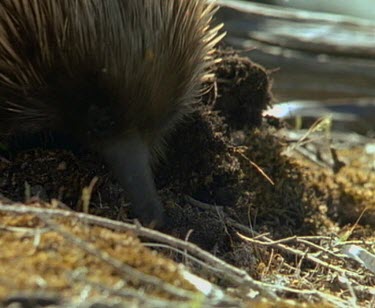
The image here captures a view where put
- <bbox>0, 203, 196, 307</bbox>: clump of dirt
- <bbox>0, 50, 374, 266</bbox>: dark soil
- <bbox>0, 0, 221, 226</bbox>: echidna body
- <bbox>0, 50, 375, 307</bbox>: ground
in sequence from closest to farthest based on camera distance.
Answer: <bbox>0, 203, 196, 307</bbox>: clump of dirt < <bbox>0, 50, 375, 307</bbox>: ground < <bbox>0, 0, 221, 226</bbox>: echidna body < <bbox>0, 50, 374, 266</bbox>: dark soil

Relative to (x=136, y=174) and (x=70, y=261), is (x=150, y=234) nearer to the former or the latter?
(x=70, y=261)

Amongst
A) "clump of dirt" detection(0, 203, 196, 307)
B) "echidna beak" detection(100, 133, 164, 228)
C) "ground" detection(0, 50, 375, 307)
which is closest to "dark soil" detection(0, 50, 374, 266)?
"ground" detection(0, 50, 375, 307)

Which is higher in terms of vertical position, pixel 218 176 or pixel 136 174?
pixel 136 174

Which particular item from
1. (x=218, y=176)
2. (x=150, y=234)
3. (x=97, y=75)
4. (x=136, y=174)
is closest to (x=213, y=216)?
(x=218, y=176)

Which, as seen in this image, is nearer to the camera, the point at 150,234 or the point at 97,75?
the point at 150,234

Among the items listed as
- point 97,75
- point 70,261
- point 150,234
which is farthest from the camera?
point 97,75

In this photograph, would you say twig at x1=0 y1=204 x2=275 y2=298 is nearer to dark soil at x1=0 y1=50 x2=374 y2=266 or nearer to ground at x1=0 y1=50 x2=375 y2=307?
ground at x1=0 y1=50 x2=375 y2=307

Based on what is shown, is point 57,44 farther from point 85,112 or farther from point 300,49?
point 300,49

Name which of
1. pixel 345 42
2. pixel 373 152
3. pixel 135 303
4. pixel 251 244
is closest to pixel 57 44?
pixel 251 244

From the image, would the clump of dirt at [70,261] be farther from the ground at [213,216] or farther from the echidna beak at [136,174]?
the echidna beak at [136,174]
